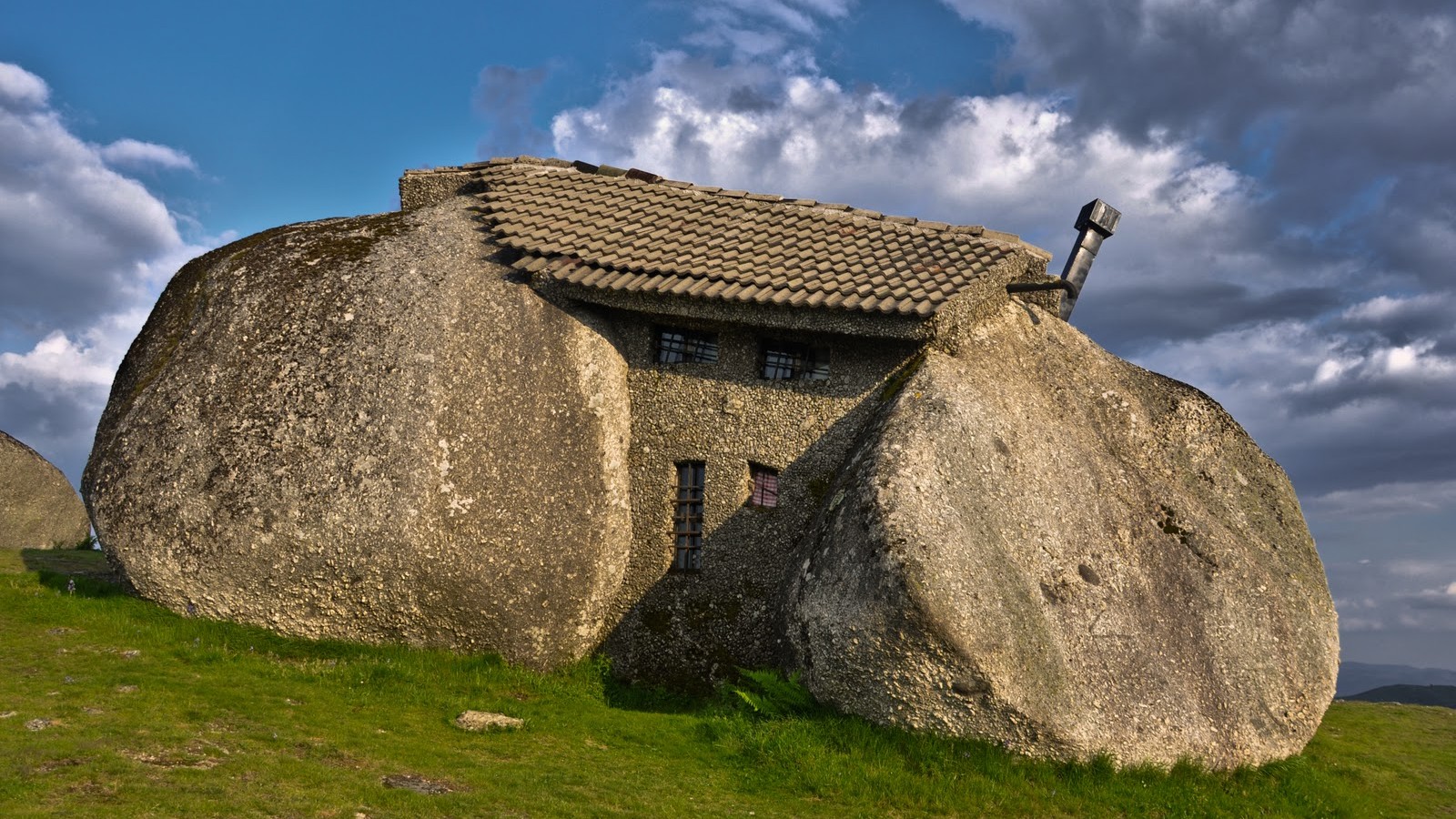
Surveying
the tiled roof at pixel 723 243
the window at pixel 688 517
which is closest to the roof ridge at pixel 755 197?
the tiled roof at pixel 723 243

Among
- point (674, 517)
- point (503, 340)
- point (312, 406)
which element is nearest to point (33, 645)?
point (312, 406)

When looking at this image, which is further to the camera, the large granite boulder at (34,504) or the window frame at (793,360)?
the large granite boulder at (34,504)

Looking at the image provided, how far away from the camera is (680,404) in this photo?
16.4 meters

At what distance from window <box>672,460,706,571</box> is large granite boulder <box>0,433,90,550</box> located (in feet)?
59.5

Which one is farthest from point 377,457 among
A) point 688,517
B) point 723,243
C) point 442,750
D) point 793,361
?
point 723,243

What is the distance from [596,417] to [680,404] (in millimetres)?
1252

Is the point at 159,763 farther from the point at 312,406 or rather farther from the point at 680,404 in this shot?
the point at 680,404

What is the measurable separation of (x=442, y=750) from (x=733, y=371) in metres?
6.78

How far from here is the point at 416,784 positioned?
35.2 feet

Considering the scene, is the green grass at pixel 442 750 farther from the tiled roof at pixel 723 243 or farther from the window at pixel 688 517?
the tiled roof at pixel 723 243

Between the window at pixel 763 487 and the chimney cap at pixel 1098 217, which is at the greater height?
the chimney cap at pixel 1098 217

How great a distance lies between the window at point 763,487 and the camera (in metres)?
15.8

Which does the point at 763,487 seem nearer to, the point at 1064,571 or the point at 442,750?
the point at 1064,571

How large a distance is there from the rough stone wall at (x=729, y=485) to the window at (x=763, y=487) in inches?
4.0
